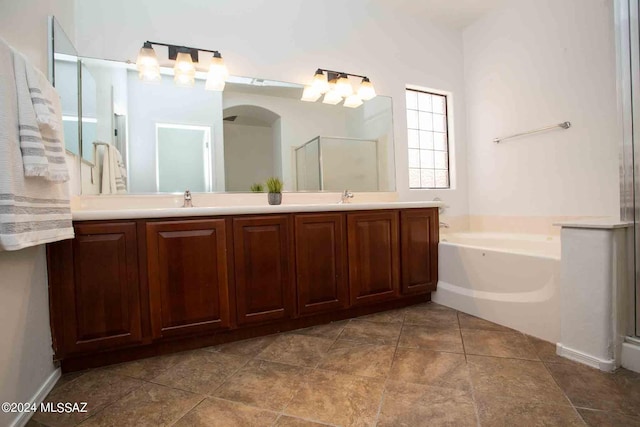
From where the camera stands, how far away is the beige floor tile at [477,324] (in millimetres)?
1824

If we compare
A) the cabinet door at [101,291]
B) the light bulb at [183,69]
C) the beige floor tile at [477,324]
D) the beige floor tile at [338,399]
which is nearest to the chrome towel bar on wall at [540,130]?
the beige floor tile at [477,324]

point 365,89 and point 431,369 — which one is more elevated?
point 365,89

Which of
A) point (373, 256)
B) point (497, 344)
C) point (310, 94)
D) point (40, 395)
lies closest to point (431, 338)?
point (497, 344)

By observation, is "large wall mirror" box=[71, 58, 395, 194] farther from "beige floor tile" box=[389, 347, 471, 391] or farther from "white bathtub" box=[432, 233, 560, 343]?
"beige floor tile" box=[389, 347, 471, 391]

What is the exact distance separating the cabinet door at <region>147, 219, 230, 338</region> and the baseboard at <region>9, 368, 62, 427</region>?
0.42m

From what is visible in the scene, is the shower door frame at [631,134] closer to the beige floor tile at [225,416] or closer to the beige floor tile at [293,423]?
the beige floor tile at [293,423]

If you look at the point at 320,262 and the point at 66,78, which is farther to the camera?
the point at 320,262

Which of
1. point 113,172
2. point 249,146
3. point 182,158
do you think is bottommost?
point 113,172

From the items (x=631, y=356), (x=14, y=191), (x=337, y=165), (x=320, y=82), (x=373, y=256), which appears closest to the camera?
(x=14, y=191)

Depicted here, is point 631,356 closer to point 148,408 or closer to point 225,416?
point 225,416

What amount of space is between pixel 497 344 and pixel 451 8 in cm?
288

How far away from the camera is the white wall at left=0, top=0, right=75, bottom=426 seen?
102 centimetres

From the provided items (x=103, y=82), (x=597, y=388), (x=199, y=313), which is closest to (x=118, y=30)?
(x=103, y=82)

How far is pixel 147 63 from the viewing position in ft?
6.31
